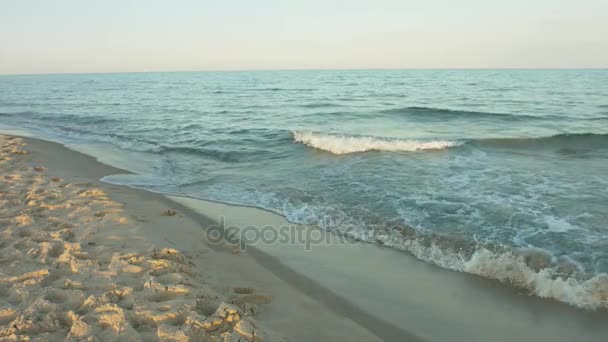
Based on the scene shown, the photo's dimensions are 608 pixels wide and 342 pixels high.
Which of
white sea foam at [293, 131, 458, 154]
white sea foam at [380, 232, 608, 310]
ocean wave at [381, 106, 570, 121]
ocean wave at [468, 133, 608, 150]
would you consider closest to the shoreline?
white sea foam at [380, 232, 608, 310]

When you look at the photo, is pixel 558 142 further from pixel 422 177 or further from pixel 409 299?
pixel 409 299

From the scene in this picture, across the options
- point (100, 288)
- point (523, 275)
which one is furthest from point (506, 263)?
point (100, 288)

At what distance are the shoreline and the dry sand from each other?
0.25m

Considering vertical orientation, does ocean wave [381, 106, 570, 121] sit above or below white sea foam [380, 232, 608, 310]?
above

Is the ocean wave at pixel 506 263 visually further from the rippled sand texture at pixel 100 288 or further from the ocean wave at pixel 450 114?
the ocean wave at pixel 450 114

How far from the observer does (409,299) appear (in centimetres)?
418

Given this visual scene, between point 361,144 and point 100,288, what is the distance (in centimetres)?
1033

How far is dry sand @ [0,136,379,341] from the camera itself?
3055 millimetres

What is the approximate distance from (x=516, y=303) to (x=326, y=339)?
90.8 inches

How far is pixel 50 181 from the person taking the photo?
7.57 metres

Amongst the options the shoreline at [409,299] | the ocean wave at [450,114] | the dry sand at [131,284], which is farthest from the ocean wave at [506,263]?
the ocean wave at [450,114]

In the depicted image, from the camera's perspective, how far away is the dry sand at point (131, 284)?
3.05 meters

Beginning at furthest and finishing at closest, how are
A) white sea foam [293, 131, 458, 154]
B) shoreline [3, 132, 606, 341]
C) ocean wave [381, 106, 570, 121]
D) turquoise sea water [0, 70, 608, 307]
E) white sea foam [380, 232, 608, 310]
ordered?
ocean wave [381, 106, 570, 121], white sea foam [293, 131, 458, 154], turquoise sea water [0, 70, 608, 307], white sea foam [380, 232, 608, 310], shoreline [3, 132, 606, 341]

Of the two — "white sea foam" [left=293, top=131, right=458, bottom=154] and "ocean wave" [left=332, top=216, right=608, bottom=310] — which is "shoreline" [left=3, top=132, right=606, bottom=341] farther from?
"white sea foam" [left=293, top=131, right=458, bottom=154]
